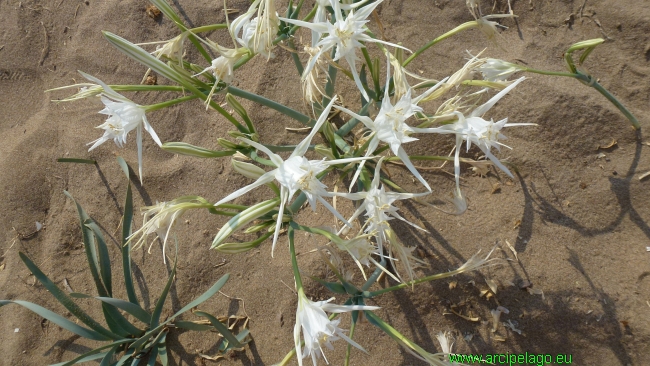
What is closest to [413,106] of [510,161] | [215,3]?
[510,161]

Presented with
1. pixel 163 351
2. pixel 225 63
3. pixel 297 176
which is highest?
pixel 225 63

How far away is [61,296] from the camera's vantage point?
1219mm

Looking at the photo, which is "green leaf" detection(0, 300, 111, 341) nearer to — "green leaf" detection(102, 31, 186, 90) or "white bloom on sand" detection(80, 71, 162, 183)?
"white bloom on sand" detection(80, 71, 162, 183)

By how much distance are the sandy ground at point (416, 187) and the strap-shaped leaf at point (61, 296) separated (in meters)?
0.20

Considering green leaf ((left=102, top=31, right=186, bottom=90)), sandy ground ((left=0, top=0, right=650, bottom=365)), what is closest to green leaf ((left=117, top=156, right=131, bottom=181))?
sandy ground ((left=0, top=0, right=650, bottom=365))

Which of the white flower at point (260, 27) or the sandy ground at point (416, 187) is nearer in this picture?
the white flower at point (260, 27)

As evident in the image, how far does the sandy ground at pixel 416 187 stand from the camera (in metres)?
1.27

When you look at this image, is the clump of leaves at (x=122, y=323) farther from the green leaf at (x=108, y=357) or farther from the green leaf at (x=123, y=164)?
the green leaf at (x=123, y=164)

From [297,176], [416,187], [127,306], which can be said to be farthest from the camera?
[416,187]

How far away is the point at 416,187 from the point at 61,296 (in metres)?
1.11

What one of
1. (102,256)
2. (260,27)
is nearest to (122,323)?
(102,256)

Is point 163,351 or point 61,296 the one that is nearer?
point 61,296

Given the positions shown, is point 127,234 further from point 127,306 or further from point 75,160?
point 75,160

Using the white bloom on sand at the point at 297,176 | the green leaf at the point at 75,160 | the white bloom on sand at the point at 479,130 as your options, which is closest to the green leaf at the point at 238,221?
the white bloom on sand at the point at 297,176
